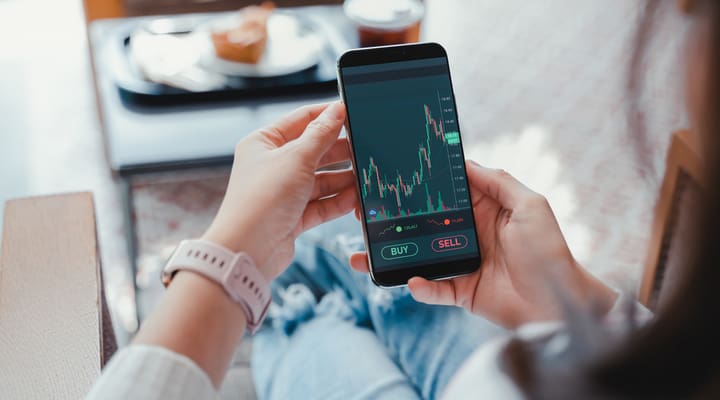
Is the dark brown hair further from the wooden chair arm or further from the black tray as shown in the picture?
the black tray

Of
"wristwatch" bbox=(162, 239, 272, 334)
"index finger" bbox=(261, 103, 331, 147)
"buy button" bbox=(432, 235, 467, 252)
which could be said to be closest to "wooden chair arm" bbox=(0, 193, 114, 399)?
"wristwatch" bbox=(162, 239, 272, 334)

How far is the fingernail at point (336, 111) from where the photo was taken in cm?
76

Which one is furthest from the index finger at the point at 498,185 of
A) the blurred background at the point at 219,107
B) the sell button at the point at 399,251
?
the blurred background at the point at 219,107

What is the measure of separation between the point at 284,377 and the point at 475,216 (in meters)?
0.33

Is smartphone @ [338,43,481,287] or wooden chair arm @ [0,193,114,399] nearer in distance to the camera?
wooden chair arm @ [0,193,114,399]

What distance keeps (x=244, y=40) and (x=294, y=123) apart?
71 centimetres

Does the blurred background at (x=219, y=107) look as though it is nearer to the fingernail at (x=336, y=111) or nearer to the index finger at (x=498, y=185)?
the index finger at (x=498, y=185)

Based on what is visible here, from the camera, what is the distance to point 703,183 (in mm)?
298

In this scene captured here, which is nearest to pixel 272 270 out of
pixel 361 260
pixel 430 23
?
pixel 361 260

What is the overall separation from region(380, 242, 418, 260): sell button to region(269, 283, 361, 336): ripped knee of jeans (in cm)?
18

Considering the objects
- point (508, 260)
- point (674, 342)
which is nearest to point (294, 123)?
point (508, 260)

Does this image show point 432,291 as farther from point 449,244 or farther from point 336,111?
point 336,111

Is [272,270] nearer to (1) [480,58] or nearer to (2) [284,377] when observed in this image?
(2) [284,377]

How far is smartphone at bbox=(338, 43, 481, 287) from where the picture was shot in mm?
793
